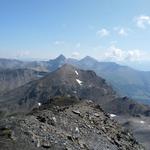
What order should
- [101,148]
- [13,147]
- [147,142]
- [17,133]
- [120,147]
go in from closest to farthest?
1. [13,147]
2. [17,133]
3. [101,148]
4. [120,147]
5. [147,142]

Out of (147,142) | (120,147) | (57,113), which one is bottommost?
(147,142)

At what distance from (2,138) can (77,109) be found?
52.1 feet

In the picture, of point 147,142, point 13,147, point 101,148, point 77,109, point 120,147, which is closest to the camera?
point 13,147

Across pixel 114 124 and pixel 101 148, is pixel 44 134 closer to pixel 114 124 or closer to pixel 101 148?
pixel 101 148

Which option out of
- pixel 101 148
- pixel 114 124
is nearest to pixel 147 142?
pixel 114 124

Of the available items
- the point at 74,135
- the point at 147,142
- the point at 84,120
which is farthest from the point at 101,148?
the point at 147,142

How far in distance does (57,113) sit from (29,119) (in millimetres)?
5855

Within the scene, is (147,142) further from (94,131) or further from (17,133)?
(17,133)

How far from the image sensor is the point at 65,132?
40.6 m

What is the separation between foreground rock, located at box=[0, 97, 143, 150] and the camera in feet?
118

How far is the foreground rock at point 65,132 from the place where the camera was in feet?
118

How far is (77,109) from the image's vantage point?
49.5 metres

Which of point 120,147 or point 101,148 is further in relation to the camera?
point 120,147

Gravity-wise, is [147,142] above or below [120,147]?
below
